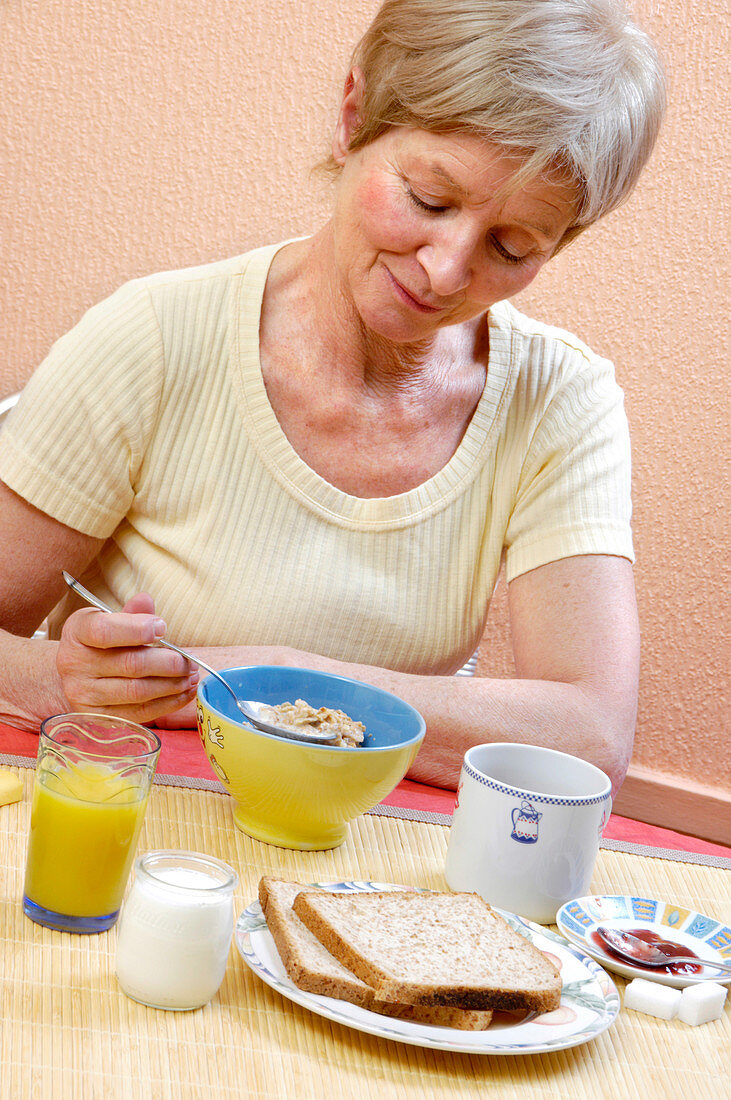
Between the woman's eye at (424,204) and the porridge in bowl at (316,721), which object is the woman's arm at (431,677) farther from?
the woman's eye at (424,204)

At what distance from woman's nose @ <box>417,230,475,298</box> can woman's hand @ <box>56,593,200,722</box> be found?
418 millimetres

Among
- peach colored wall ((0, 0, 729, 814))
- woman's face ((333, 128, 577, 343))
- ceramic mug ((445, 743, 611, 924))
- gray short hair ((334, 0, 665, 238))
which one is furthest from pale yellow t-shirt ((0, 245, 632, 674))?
peach colored wall ((0, 0, 729, 814))

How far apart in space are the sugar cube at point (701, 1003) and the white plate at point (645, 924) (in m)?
0.03

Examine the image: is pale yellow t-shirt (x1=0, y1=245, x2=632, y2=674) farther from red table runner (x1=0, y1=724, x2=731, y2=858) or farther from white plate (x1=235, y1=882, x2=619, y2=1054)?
white plate (x1=235, y1=882, x2=619, y2=1054)

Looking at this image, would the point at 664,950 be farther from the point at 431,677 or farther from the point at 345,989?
the point at 431,677

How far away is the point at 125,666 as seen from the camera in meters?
0.92

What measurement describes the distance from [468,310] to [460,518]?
0.89 feet

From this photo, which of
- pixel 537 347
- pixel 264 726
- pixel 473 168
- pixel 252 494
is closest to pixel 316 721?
pixel 264 726

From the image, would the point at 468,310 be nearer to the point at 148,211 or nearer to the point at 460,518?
the point at 460,518

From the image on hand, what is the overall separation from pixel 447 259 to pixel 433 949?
0.64 m

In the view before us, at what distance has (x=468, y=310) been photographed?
1166 mm

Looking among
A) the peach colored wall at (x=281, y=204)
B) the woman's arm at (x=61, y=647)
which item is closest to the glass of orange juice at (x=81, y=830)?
the woman's arm at (x=61, y=647)

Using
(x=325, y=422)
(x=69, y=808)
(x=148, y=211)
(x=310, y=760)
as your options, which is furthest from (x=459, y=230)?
(x=148, y=211)

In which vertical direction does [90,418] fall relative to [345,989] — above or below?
above
